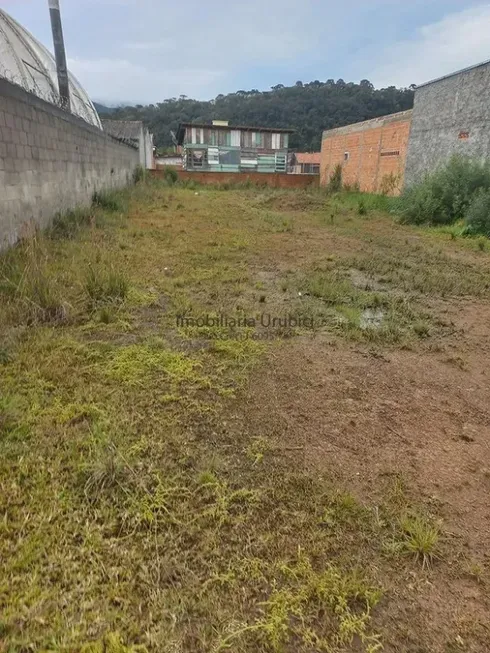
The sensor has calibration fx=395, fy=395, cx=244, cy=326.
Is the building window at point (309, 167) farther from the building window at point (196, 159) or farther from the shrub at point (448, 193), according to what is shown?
the shrub at point (448, 193)

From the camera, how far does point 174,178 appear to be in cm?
2027

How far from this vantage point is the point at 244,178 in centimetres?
2156

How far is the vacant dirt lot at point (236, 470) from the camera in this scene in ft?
3.87

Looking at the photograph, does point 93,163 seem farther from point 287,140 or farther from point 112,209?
point 287,140

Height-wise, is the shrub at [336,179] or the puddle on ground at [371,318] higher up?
the shrub at [336,179]

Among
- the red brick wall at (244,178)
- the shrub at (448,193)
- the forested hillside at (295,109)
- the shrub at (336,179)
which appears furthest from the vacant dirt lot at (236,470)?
the forested hillside at (295,109)

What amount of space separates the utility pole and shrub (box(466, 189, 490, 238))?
9.09 meters

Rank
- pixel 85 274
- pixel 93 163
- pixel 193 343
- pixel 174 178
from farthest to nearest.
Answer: pixel 174 178 < pixel 93 163 < pixel 85 274 < pixel 193 343

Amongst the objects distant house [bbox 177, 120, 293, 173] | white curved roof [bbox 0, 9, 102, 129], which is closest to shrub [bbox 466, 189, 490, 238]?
white curved roof [bbox 0, 9, 102, 129]

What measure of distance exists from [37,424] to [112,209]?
8.11 meters

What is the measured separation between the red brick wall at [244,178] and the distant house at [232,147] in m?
8.66

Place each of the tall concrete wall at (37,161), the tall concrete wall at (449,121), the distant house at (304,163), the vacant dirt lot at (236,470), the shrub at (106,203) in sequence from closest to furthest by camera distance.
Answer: the vacant dirt lot at (236,470) → the tall concrete wall at (37,161) → the shrub at (106,203) → the tall concrete wall at (449,121) → the distant house at (304,163)

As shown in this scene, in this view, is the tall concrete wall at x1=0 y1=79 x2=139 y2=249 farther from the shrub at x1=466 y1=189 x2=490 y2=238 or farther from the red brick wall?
the red brick wall

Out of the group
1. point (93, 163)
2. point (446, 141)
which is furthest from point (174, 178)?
point (446, 141)
